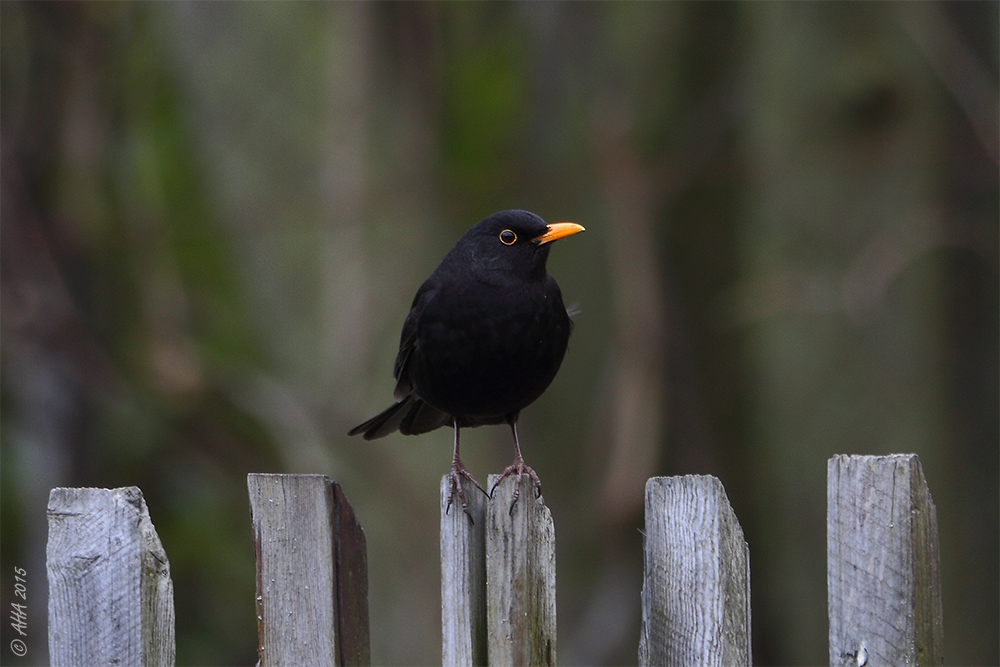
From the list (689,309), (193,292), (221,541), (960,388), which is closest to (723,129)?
(689,309)

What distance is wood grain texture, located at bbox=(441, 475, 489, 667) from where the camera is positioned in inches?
85.9

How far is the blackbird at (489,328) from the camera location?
316 centimetres

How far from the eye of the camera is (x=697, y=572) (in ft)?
6.70

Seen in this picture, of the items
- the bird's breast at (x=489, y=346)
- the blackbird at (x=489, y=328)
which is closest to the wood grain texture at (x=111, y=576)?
the blackbird at (x=489, y=328)

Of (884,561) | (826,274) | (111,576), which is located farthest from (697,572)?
(826,274)

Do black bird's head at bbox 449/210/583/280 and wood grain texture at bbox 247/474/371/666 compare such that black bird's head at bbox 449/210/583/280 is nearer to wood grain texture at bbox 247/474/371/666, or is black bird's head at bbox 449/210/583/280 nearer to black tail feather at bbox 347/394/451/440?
black tail feather at bbox 347/394/451/440

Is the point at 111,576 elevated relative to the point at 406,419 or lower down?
lower down

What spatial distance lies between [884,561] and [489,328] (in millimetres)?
1556

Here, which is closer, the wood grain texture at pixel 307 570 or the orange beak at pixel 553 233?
the wood grain texture at pixel 307 570

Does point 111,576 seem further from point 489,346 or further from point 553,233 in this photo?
point 553,233

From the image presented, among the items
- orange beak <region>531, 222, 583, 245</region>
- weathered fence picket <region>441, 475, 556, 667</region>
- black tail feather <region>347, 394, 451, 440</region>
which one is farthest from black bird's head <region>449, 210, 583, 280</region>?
weathered fence picket <region>441, 475, 556, 667</region>

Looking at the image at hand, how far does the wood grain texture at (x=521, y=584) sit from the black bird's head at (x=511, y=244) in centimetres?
135

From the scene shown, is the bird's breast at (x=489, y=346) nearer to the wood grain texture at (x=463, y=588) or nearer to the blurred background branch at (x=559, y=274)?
the wood grain texture at (x=463, y=588)

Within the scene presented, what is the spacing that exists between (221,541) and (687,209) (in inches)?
130
